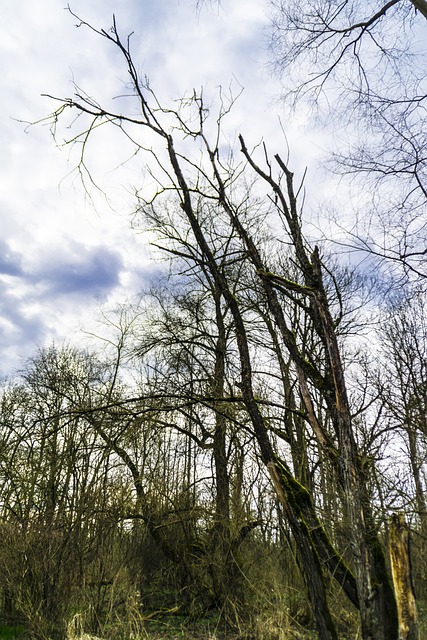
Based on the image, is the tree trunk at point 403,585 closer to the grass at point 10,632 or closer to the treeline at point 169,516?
the treeline at point 169,516

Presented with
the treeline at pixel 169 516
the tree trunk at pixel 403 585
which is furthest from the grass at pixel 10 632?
the tree trunk at pixel 403 585

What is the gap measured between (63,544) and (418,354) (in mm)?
12816

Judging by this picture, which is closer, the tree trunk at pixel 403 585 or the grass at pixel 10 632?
the tree trunk at pixel 403 585

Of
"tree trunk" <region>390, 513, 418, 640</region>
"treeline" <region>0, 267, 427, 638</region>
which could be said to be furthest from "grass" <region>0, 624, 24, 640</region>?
"tree trunk" <region>390, 513, 418, 640</region>

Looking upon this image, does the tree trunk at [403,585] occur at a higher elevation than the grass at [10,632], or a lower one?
higher

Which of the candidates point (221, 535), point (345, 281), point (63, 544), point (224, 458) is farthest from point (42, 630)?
point (345, 281)

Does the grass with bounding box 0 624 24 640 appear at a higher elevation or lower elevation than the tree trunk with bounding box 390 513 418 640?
lower

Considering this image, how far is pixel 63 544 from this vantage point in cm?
826

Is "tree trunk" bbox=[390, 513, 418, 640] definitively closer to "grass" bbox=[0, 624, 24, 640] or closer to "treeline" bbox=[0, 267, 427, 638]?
"treeline" bbox=[0, 267, 427, 638]

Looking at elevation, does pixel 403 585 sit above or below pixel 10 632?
above

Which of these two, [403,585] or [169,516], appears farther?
[169,516]

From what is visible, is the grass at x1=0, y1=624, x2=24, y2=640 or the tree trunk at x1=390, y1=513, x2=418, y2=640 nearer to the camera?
the tree trunk at x1=390, y1=513, x2=418, y2=640

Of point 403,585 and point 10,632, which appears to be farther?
point 10,632

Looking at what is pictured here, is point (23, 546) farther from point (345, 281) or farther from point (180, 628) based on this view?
point (345, 281)
